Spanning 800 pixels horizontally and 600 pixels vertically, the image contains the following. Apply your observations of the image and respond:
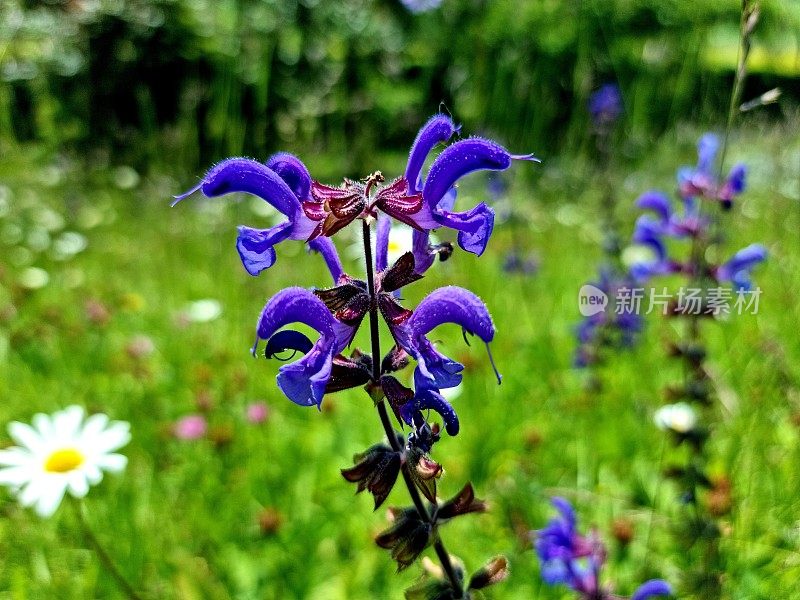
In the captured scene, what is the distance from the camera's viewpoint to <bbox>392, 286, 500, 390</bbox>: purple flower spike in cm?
98

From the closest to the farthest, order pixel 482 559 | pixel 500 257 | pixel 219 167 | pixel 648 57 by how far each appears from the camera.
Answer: pixel 219 167
pixel 482 559
pixel 648 57
pixel 500 257

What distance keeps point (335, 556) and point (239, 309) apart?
73.3 inches

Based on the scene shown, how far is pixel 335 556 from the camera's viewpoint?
2066mm

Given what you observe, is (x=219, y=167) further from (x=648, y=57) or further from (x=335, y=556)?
(x=648, y=57)

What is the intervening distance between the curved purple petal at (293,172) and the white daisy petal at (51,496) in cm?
102

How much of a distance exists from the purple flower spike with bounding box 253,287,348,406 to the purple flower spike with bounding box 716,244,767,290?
159 centimetres

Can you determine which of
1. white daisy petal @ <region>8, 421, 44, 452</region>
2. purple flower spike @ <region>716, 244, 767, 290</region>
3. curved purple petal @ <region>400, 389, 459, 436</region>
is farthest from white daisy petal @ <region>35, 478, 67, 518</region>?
purple flower spike @ <region>716, 244, 767, 290</region>

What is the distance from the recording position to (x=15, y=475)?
1.69m

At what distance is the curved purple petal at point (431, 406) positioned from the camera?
3.10 ft

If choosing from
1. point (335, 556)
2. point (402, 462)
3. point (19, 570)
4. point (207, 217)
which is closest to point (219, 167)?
point (402, 462)

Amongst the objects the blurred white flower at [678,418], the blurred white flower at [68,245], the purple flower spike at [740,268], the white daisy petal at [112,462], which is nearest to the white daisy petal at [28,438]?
the white daisy petal at [112,462]

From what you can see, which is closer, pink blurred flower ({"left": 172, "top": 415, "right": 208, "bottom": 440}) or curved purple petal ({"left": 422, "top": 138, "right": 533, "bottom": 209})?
curved purple petal ({"left": 422, "top": 138, "right": 533, "bottom": 209})

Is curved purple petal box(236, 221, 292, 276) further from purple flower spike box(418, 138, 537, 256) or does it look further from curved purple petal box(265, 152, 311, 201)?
purple flower spike box(418, 138, 537, 256)

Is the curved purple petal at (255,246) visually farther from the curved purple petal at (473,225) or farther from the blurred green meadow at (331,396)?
the blurred green meadow at (331,396)
